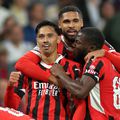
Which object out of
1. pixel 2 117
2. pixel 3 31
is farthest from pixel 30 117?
pixel 3 31

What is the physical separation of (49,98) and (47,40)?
61 centimetres

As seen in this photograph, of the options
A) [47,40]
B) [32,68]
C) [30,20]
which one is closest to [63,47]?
[47,40]

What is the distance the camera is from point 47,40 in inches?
321

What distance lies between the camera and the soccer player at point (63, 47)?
817cm

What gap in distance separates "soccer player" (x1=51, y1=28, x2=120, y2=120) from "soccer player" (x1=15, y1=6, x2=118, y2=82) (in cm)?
23

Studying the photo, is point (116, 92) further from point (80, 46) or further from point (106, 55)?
point (80, 46)

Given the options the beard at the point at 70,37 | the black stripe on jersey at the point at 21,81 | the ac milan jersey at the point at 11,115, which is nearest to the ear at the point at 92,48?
the beard at the point at 70,37

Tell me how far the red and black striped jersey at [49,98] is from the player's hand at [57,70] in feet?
0.53

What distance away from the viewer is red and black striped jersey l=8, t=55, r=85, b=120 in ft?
26.4

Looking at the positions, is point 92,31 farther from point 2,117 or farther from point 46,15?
point 46,15

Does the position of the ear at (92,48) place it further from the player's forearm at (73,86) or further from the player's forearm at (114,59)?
the player's forearm at (73,86)

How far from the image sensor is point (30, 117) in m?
7.86

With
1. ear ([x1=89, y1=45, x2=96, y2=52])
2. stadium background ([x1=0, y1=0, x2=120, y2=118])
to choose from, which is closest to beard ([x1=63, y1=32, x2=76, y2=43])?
ear ([x1=89, y1=45, x2=96, y2=52])

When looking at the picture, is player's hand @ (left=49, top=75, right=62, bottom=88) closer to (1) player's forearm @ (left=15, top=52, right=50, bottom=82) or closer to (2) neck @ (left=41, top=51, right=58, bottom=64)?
(1) player's forearm @ (left=15, top=52, right=50, bottom=82)
